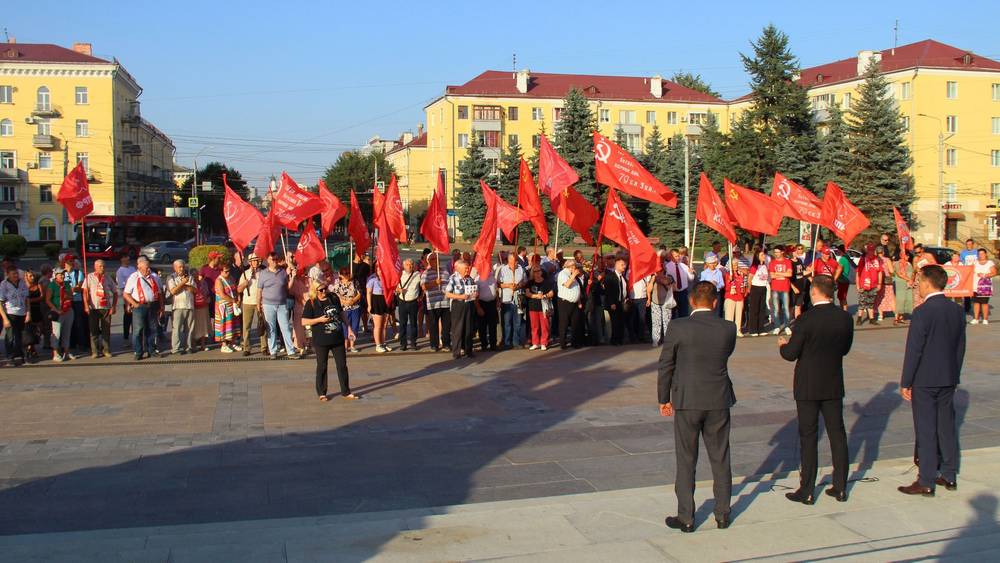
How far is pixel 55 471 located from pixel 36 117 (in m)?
76.7

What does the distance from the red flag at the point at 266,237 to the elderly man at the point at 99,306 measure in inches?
108

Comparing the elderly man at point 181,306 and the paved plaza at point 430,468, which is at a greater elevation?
the elderly man at point 181,306

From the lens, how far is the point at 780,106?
173ft

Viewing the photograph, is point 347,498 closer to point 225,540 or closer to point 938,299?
point 225,540

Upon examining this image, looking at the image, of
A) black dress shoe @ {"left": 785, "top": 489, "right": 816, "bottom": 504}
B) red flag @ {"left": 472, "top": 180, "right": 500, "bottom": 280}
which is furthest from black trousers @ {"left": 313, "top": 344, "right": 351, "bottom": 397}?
black dress shoe @ {"left": 785, "top": 489, "right": 816, "bottom": 504}

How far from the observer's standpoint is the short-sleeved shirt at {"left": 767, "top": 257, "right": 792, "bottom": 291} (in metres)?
Result: 18.3

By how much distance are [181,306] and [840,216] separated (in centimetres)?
1365

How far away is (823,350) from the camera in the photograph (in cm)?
715

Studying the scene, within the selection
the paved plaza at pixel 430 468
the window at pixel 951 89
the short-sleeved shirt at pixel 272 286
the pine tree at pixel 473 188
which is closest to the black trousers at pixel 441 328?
the paved plaza at pixel 430 468

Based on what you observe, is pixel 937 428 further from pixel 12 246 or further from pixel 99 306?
pixel 12 246

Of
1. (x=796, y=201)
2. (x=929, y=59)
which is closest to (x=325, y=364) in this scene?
(x=796, y=201)

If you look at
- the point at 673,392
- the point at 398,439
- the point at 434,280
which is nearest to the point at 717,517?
the point at 673,392

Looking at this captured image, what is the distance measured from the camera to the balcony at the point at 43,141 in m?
75.8

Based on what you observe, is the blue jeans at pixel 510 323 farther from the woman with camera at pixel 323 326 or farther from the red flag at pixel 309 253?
the woman with camera at pixel 323 326
